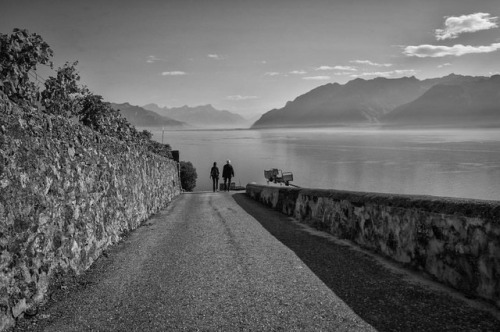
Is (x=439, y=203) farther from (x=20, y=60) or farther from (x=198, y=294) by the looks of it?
(x=20, y=60)

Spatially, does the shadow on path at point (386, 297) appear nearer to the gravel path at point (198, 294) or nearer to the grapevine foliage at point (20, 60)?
the gravel path at point (198, 294)

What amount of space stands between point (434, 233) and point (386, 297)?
136 cm

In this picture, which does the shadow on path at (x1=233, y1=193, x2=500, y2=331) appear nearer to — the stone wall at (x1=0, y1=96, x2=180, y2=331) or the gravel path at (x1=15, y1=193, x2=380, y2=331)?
the gravel path at (x1=15, y1=193, x2=380, y2=331)

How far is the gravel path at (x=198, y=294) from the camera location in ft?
14.2

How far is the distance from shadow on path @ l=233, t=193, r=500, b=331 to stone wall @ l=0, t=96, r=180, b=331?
420 cm

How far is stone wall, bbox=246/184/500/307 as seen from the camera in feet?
15.3

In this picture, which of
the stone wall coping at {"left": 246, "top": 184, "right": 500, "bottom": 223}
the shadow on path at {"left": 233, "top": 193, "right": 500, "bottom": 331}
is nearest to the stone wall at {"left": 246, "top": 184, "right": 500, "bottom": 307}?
the stone wall coping at {"left": 246, "top": 184, "right": 500, "bottom": 223}

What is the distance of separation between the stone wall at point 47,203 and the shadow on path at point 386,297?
4196 millimetres

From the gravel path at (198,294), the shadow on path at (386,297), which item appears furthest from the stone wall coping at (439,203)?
the gravel path at (198,294)

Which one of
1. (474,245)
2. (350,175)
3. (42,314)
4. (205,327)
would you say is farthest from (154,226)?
(350,175)

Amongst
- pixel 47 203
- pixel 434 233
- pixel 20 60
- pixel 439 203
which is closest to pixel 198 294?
pixel 47 203

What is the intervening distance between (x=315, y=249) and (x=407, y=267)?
205 centimetres

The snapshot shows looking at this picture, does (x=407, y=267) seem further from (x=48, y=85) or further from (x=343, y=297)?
(x=48, y=85)

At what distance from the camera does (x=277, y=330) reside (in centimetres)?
414
